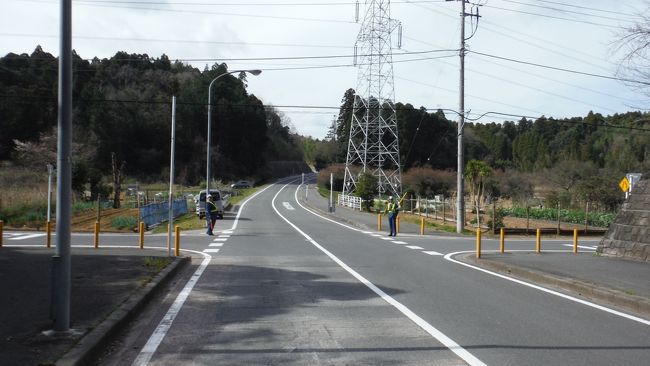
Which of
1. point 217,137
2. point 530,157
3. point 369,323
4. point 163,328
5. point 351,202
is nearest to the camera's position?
point 163,328

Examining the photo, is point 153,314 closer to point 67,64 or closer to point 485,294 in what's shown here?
point 67,64

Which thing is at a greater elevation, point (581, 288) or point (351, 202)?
point (581, 288)

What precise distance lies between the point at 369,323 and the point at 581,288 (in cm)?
536

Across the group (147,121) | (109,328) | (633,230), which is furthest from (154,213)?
(147,121)

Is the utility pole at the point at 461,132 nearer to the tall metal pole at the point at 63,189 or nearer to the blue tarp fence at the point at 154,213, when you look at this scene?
the blue tarp fence at the point at 154,213

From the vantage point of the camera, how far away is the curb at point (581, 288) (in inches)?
403

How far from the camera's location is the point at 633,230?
17672 millimetres

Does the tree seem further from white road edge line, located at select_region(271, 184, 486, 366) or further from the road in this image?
white road edge line, located at select_region(271, 184, 486, 366)

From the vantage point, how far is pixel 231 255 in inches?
722

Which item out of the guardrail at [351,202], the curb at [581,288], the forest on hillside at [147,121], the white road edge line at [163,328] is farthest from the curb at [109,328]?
the forest on hillside at [147,121]

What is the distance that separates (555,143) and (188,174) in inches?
2323

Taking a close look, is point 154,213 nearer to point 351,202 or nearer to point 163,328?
point 163,328

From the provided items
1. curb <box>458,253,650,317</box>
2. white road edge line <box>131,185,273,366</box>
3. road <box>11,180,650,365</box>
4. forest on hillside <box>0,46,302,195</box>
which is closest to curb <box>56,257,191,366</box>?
road <box>11,180,650,365</box>

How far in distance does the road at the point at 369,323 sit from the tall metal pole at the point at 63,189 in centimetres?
84
